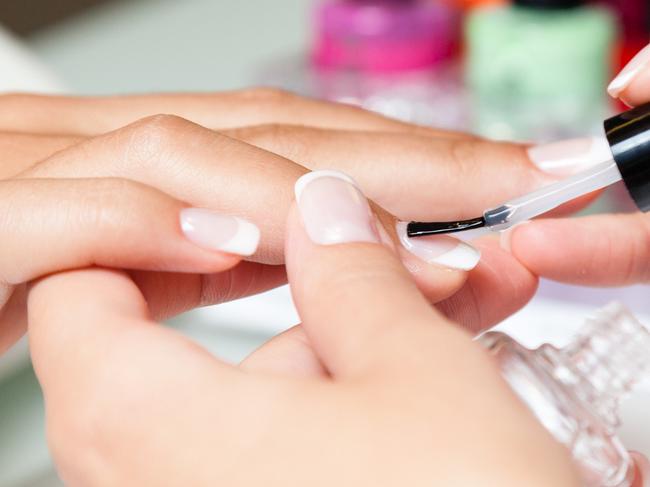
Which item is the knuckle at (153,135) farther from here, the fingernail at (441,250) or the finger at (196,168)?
the fingernail at (441,250)

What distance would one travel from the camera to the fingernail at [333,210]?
0.42 metres

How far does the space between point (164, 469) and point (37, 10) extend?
1.17m

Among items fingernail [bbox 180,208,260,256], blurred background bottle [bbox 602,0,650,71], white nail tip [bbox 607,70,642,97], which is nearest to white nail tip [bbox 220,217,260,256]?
fingernail [bbox 180,208,260,256]

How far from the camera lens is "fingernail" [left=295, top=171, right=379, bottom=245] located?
42 cm

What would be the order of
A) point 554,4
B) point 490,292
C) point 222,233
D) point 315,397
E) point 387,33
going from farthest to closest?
1. point 387,33
2. point 554,4
3. point 490,292
4. point 222,233
5. point 315,397

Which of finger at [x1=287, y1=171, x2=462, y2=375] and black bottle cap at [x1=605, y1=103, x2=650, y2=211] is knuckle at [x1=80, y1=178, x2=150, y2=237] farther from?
black bottle cap at [x1=605, y1=103, x2=650, y2=211]

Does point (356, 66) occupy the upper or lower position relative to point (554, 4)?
lower

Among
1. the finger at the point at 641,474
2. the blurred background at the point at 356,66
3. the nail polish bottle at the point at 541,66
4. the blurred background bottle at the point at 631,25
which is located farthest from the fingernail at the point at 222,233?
the blurred background bottle at the point at 631,25

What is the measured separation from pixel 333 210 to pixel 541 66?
63 cm

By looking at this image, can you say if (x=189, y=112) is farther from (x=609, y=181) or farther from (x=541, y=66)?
(x=541, y=66)

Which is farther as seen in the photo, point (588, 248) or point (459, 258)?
point (588, 248)

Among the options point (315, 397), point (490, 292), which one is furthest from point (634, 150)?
point (315, 397)

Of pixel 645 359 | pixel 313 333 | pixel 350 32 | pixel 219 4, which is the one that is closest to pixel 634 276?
pixel 645 359

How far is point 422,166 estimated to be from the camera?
0.64 m
